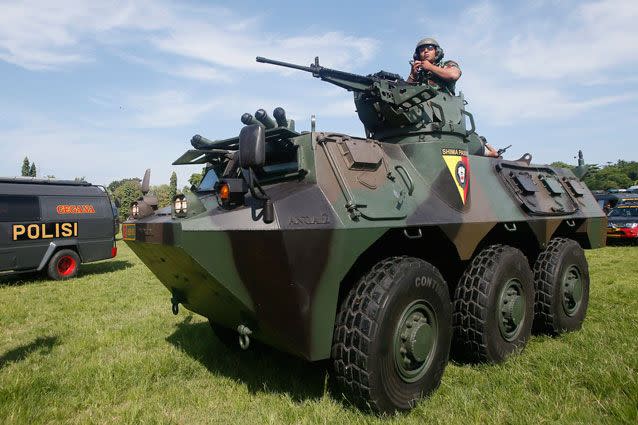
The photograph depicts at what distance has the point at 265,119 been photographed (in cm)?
374

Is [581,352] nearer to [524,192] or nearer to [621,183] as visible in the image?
[524,192]

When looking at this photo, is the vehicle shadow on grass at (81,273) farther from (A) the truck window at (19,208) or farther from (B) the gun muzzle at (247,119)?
(B) the gun muzzle at (247,119)

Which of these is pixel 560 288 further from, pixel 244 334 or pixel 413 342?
pixel 244 334

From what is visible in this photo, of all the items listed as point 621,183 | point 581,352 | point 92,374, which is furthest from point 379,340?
point 621,183

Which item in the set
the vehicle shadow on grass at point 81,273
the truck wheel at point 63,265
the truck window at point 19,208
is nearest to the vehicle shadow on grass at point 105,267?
the vehicle shadow on grass at point 81,273

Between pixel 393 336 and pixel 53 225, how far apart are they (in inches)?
418

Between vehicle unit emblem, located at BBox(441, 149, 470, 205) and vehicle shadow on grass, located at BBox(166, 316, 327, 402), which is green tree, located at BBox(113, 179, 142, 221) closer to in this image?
vehicle shadow on grass, located at BBox(166, 316, 327, 402)

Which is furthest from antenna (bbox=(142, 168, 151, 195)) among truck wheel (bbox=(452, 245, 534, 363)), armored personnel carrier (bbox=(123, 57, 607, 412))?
truck wheel (bbox=(452, 245, 534, 363))

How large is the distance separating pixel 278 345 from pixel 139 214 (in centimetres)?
168

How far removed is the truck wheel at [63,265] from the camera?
1123cm

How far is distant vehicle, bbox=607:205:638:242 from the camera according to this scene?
1600 centimetres

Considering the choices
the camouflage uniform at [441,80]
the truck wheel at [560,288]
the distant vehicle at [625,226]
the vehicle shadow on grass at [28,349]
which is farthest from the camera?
the distant vehicle at [625,226]

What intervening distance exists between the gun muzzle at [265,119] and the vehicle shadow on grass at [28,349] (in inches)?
141

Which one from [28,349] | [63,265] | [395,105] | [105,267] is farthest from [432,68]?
[105,267]
